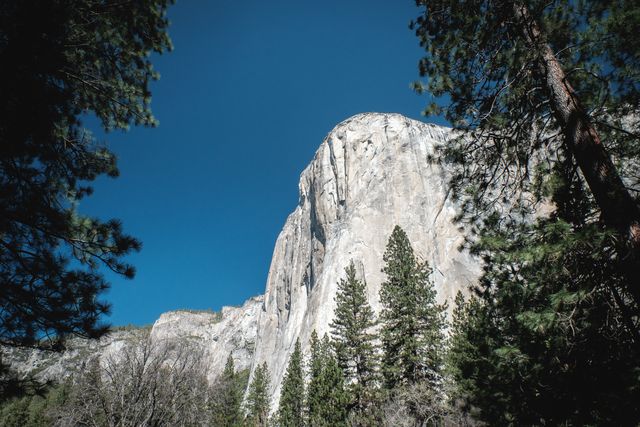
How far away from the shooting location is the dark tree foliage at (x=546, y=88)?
15.6 feet

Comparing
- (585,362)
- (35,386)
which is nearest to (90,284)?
(35,386)

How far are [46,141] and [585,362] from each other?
9560 mm

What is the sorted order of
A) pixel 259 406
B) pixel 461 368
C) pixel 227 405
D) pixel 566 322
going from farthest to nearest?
pixel 227 405
pixel 259 406
pixel 461 368
pixel 566 322

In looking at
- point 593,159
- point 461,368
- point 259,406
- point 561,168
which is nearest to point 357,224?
point 259,406

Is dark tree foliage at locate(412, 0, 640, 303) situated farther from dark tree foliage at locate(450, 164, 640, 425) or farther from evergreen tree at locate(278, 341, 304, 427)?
evergreen tree at locate(278, 341, 304, 427)

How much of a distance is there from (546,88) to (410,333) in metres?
20.5

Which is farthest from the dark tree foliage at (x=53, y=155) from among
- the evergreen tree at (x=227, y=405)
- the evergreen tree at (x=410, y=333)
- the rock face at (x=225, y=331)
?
the rock face at (x=225, y=331)

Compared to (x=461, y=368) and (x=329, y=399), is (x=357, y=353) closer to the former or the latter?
(x=329, y=399)

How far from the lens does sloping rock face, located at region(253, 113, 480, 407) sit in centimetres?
4984

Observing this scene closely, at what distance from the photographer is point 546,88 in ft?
18.6

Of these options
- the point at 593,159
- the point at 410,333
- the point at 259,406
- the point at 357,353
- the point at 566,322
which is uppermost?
the point at 410,333

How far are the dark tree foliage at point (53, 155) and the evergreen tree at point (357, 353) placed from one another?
883 inches

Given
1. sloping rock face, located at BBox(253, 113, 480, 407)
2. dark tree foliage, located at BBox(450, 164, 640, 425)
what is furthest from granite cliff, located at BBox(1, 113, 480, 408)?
dark tree foliage, located at BBox(450, 164, 640, 425)

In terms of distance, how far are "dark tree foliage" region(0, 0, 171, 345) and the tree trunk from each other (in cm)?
647
